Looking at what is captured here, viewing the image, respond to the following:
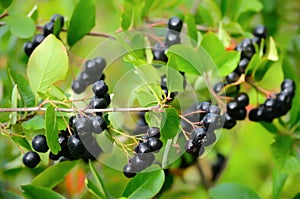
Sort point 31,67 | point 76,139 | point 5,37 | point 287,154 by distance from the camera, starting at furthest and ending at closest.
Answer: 1. point 5,37
2. point 287,154
3. point 31,67
4. point 76,139

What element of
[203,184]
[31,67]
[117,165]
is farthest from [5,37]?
[203,184]

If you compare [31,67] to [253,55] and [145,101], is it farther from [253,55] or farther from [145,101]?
[253,55]

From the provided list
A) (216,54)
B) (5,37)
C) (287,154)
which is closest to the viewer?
(216,54)

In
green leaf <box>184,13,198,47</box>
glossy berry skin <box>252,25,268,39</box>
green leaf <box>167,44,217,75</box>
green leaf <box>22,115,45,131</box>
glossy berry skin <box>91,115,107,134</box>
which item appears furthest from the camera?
glossy berry skin <box>252,25,268,39</box>

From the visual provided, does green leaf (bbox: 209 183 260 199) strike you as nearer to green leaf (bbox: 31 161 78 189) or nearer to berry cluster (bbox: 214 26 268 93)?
berry cluster (bbox: 214 26 268 93)

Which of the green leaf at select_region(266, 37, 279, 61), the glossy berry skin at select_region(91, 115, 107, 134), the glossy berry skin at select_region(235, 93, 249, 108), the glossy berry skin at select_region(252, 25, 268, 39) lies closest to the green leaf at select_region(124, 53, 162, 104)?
the glossy berry skin at select_region(91, 115, 107, 134)

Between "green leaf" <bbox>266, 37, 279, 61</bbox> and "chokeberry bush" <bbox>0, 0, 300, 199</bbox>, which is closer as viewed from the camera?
"chokeberry bush" <bbox>0, 0, 300, 199</bbox>
